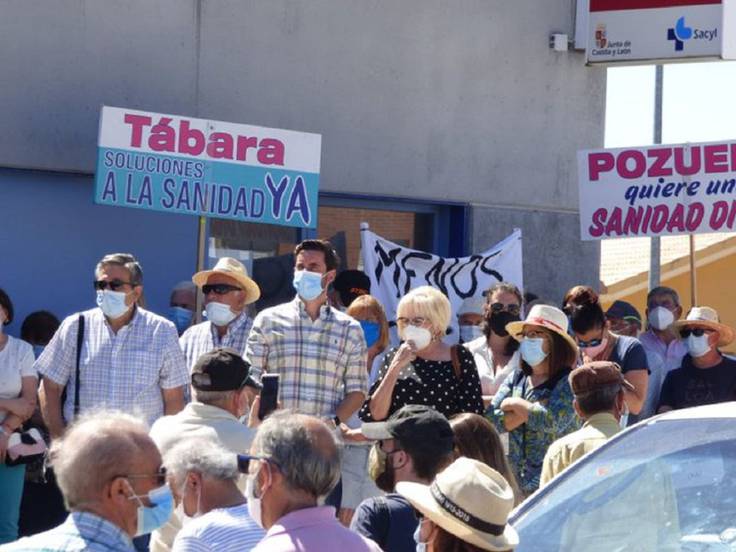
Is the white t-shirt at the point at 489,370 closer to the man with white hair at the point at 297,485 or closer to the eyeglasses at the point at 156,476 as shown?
the man with white hair at the point at 297,485

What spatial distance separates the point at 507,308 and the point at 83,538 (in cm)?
581

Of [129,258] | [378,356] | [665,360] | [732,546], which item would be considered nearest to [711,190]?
[665,360]

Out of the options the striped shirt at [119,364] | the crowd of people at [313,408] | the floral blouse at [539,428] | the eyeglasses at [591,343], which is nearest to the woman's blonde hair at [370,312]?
the crowd of people at [313,408]

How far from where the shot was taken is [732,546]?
491cm

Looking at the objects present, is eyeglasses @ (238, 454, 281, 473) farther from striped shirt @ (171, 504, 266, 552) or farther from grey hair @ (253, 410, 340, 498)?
striped shirt @ (171, 504, 266, 552)

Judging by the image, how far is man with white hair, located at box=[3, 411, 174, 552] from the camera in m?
3.85

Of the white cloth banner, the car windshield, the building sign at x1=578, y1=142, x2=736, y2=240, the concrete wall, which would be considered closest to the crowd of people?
the car windshield

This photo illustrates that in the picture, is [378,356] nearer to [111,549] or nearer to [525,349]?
[525,349]

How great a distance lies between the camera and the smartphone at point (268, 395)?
721cm

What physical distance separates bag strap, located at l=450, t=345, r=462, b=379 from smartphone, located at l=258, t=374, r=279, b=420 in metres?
1.09

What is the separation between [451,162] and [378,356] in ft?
14.9

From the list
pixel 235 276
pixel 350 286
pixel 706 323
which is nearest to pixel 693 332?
pixel 706 323

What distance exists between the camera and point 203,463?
511 centimetres

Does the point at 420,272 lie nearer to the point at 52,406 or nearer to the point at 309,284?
the point at 309,284
